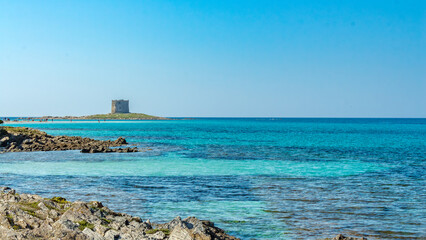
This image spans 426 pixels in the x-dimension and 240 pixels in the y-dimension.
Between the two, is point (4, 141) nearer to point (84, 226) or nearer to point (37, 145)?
point (37, 145)

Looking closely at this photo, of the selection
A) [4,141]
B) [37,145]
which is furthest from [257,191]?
[4,141]

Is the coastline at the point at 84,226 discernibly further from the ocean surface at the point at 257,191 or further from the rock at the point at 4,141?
the rock at the point at 4,141

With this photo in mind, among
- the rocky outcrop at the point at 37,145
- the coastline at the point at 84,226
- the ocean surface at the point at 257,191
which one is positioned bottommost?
the ocean surface at the point at 257,191

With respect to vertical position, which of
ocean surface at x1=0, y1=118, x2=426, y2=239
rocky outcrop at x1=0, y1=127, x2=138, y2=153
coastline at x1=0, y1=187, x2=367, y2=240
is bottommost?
ocean surface at x1=0, y1=118, x2=426, y2=239

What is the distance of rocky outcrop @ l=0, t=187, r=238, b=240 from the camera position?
9.54m

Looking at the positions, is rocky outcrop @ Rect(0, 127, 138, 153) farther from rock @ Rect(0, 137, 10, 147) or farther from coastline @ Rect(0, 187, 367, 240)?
coastline @ Rect(0, 187, 367, 240)

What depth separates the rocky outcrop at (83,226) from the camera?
954 centimetres

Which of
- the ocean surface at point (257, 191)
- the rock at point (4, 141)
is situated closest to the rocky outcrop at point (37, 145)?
the rock at point (4, 141)

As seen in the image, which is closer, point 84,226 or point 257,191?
point 84,226

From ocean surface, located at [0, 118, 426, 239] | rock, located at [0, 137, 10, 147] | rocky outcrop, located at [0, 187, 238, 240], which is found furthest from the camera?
rock, located at [0, 137, 10, 147]

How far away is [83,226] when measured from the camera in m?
10.3

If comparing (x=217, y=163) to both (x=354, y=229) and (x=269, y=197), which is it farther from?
(x=354, y=229)

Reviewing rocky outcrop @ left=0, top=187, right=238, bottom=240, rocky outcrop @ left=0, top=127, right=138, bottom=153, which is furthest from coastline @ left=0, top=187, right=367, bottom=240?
rocky outcrop @ left=0, top=127, right=138, bottom=153

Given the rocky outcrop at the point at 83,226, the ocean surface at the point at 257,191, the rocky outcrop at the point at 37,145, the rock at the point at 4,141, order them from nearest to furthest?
the rocky outcrop at the point at 83,226 → the ocean surface at the point at 257,191 → the rocky outcrop at the point at 37,145 → the rock at the point at 4,141
